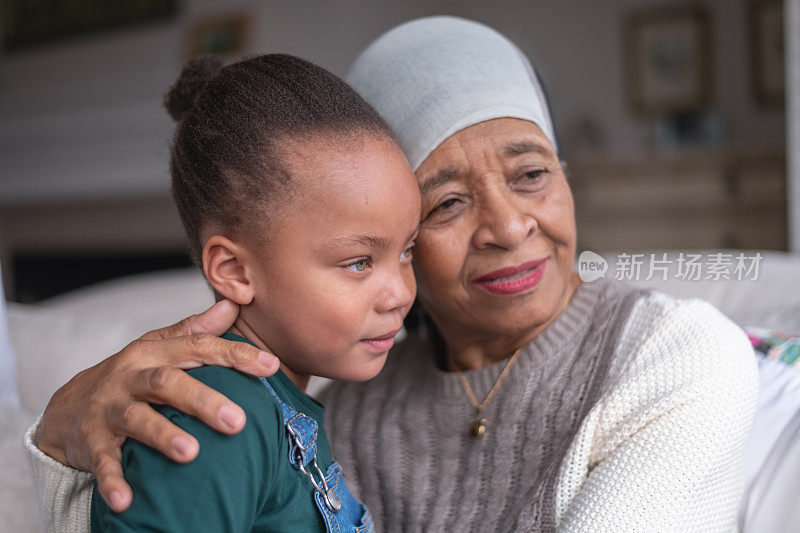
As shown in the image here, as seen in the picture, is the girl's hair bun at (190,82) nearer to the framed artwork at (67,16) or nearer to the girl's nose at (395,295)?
the girl's nose at (395,295)

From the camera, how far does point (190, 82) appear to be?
1.04 m

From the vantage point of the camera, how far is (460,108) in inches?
46.2

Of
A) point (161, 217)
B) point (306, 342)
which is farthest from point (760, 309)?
point (161, 217)

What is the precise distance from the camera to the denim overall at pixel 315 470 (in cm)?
86

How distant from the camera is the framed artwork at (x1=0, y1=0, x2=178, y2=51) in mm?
5027

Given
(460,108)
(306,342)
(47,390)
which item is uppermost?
(460,108)

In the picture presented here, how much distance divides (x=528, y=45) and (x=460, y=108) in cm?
454

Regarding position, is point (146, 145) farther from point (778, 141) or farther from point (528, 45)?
point (778, 141)

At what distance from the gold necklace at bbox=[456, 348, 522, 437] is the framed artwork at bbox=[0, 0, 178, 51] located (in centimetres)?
444

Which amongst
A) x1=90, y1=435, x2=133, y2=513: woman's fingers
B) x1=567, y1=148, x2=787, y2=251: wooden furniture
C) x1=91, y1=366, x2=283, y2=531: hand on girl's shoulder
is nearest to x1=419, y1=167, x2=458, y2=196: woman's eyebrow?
x1=91, y1=366, x2=283, y2=531: hand on girl's shoulder

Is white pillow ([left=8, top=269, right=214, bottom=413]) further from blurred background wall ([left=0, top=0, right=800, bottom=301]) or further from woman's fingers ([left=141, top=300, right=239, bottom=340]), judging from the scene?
blurred background wall ([left=0, top=0, right=800, bottom=301])

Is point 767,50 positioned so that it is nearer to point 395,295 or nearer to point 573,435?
point 573,435

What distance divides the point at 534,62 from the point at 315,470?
16.0ft

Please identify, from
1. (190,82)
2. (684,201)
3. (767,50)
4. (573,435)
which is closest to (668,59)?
(767,50)
